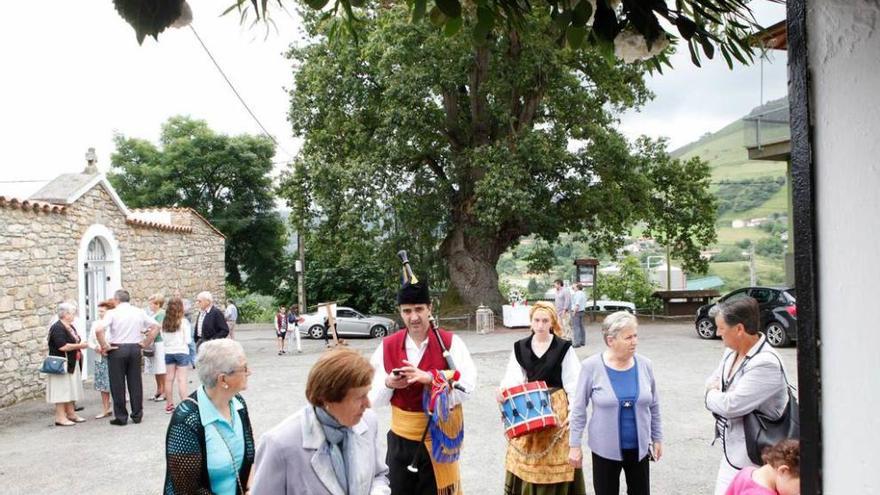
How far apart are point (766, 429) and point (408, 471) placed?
2.07 metres

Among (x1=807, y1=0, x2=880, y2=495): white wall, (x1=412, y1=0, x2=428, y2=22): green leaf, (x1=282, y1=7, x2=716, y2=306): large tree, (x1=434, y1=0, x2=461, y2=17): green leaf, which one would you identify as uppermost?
(x1=282, y1=7, x2=716, y2=306): large tree

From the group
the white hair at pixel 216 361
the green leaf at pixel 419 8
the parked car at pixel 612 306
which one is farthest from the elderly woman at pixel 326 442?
the parked car at pixel 612 306

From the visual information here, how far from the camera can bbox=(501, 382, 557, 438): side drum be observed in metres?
4.13

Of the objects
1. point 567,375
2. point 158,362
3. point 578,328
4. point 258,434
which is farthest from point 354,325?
point 567,375

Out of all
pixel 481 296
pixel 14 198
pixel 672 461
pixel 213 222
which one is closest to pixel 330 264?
pixel 213 222

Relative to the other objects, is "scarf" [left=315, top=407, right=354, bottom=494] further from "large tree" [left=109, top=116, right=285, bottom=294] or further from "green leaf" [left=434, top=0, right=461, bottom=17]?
"large tree" [left=109, top=116, right=285, bottom=294]

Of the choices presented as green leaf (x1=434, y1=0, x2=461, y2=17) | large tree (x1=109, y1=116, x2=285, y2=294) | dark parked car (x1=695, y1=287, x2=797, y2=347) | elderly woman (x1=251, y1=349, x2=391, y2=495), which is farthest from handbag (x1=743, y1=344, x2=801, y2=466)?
large tree (x1=109, y1=116, x2=285, y2=294)

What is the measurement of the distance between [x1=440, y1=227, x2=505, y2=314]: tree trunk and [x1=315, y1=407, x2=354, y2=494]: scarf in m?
19.5

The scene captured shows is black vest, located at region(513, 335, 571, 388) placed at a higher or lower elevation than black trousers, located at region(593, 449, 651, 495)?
higher

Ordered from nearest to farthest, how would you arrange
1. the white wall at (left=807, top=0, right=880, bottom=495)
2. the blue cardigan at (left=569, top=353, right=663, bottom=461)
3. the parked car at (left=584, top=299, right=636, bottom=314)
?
the white wall at (left=807, top=0, right=880, bottom=495) < the blue cardigan at (left=569, top=353, right=663, bottom=461) < the parked car at (left=584, top=299, right=636, bottom=314)

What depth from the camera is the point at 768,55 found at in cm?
233

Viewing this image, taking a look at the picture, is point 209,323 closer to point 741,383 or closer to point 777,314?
point 741,383

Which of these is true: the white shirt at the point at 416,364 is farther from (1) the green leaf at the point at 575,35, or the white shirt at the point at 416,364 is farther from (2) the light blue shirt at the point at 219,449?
(1) the green leaf at the point at 575,35

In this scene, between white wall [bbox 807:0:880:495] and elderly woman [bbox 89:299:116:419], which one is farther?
elderly woman [bbox 89:299:116:419]
